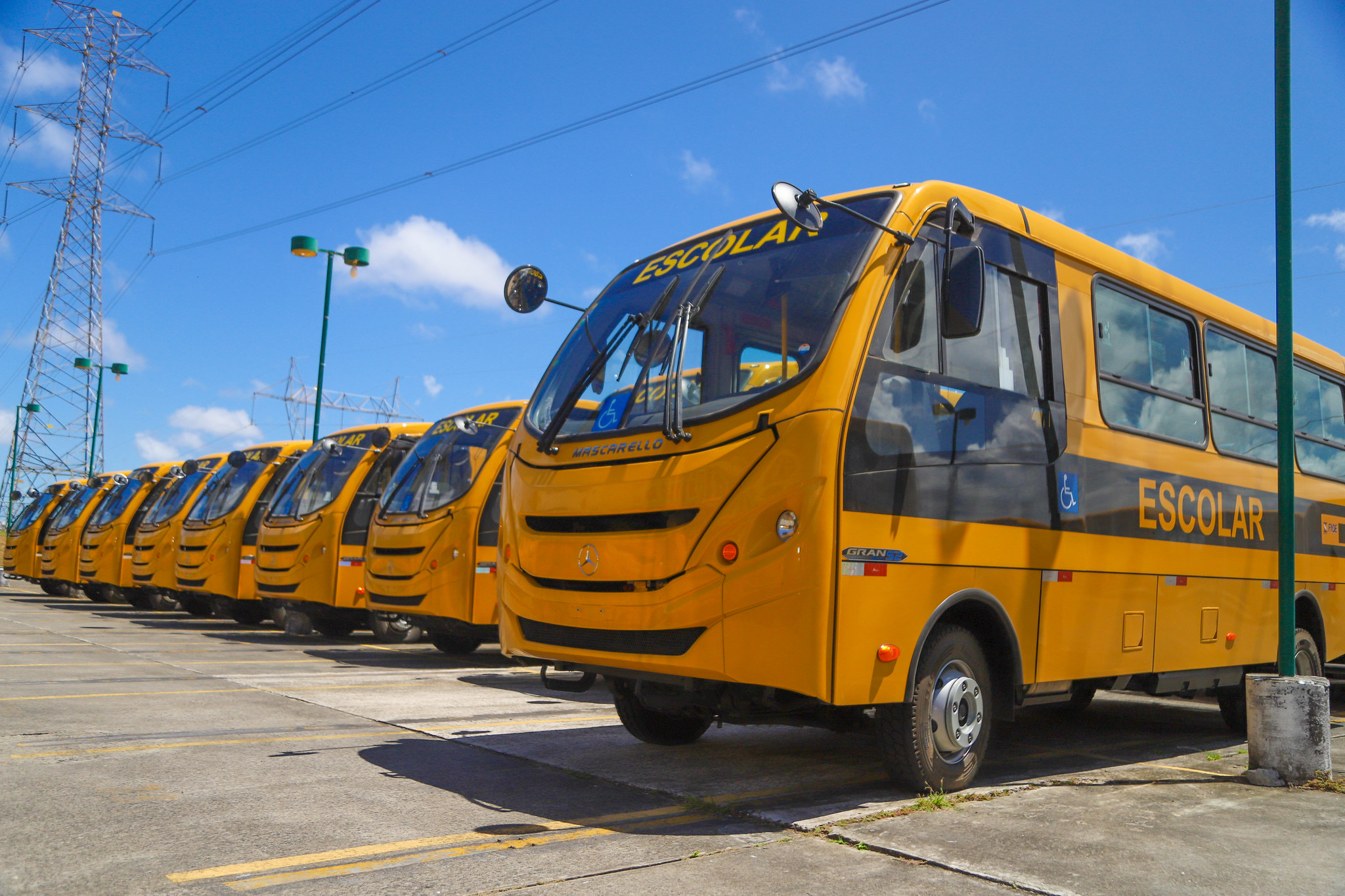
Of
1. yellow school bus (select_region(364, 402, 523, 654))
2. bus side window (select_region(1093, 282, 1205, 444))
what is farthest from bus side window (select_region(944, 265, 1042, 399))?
yellow school bus (select_region(364, 402, 523, 654))

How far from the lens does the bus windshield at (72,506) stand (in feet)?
79.1

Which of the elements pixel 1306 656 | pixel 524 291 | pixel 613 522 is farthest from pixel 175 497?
pixel 1306 656

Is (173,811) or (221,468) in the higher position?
Answer: (221,468)

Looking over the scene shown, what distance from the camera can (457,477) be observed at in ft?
39.8

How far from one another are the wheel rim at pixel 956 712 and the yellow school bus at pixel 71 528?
848 inches

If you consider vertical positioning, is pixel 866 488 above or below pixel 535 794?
above

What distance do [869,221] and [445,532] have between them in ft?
25.6

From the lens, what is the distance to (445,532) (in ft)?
38.8

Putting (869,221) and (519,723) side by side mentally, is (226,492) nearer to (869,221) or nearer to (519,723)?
(519,723)

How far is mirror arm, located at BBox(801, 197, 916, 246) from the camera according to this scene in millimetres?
5078

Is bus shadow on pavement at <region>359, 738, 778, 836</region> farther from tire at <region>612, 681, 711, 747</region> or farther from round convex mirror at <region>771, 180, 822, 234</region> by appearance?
round convex mirror at <region>771, 180, 822, 234</region>

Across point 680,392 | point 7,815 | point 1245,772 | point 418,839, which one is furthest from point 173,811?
Result: point 1245,772

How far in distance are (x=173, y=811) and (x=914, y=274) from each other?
4.42 metres

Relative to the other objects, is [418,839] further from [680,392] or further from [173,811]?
[680,392]
